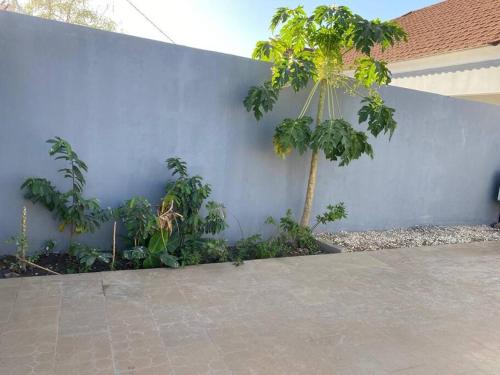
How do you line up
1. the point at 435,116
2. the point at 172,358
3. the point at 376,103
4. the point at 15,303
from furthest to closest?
1. the point at 435,116
2. the point at 376,103
3. the point at 15,303
4. the point at 172,358

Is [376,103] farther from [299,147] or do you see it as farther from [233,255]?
[233,255]

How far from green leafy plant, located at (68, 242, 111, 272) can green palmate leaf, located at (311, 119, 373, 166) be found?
2.53 meters

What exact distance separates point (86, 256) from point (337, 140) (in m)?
2.84

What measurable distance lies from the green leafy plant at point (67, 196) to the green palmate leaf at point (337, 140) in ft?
8.00

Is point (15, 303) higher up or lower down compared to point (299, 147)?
lower down

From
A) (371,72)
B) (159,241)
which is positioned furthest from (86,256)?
(371,72)

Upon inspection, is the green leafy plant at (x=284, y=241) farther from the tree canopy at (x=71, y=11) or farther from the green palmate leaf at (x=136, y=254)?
the tree canopy at (x=71, y=11)

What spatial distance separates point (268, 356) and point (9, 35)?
11.4 ft

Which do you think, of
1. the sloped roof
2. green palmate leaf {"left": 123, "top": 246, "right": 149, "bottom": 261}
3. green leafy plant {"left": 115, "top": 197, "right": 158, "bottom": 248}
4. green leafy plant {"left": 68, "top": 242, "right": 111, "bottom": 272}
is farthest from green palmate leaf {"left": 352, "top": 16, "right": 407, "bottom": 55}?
the sloped roof

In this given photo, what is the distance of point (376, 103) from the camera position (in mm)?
4914

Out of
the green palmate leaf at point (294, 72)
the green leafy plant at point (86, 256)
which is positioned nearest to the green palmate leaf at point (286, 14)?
the green palmate leaf at point (294, 72)

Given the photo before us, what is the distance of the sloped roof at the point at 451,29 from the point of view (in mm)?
8898

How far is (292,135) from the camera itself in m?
4.57

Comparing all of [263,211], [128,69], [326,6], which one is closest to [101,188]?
[128,69]
